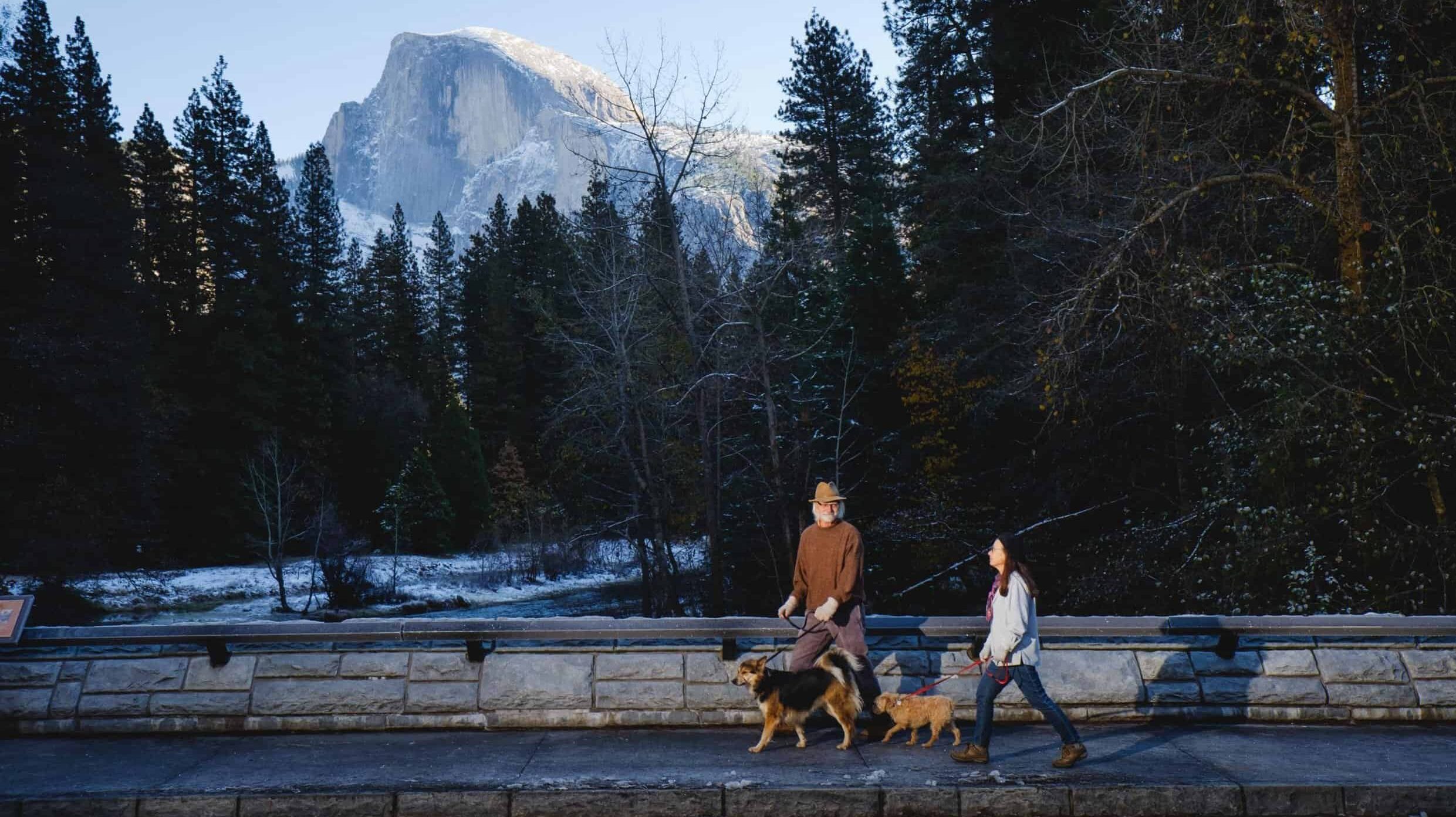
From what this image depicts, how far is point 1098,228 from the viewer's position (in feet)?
51.8

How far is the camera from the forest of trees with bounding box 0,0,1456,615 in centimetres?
1246

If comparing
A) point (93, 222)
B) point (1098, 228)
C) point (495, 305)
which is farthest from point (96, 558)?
point (495, 305)

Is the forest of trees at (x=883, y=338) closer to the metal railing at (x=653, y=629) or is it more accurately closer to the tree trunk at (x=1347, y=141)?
the tree trunk at (x=1347, y=141)

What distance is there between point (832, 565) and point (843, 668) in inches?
28.7

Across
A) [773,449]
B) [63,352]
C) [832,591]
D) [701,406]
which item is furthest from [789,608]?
[63,352]

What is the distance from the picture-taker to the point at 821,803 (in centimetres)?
627

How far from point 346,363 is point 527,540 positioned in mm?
20018

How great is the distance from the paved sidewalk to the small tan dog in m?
0.18

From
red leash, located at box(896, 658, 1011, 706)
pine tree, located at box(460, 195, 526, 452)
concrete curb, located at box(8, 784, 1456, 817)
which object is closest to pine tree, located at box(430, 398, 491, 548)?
pine tree, located at box(460, 195, 526, 452)

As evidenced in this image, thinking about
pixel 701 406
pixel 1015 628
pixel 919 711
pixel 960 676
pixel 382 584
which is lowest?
pixel 382 584

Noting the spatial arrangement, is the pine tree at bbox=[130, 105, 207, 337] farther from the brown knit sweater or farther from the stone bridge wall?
the brown knit sweater

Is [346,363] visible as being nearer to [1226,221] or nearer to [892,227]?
[892,227]

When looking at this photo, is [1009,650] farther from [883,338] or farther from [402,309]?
[402,309]

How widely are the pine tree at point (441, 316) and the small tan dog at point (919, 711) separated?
2521 inches
